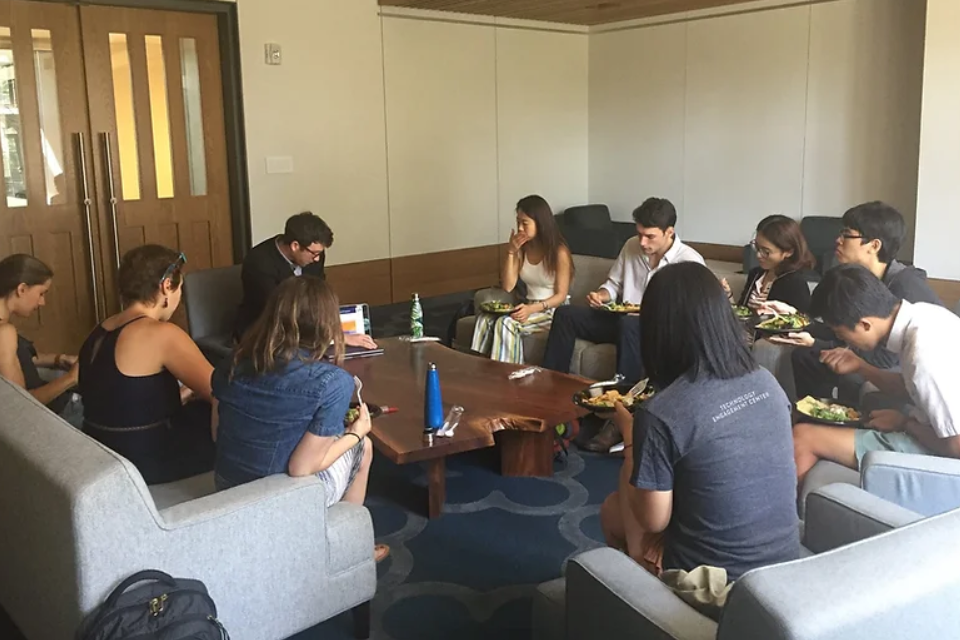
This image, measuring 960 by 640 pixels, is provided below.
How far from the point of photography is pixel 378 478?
12.3ft

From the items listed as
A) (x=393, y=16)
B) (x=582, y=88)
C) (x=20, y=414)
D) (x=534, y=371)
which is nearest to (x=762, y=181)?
(x=582, y=88)

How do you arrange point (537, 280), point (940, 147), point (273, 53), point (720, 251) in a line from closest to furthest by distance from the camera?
1. point (537, 280)
2. point (940, 147)
3. point (273, 53)
4. point (720, 251)

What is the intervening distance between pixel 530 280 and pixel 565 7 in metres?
3.44

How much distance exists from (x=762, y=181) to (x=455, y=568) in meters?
5.37

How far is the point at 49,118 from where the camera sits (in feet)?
17.9

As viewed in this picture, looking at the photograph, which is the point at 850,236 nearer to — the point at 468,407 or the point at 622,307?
the point at 622,307

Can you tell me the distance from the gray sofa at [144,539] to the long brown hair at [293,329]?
1.09 feet

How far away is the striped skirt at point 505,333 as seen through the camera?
471 cm

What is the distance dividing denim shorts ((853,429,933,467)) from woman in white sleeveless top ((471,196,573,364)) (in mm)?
2185

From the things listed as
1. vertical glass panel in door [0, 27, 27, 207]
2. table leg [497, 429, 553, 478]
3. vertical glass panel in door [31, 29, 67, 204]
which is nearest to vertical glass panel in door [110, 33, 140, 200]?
vertical glass panel in door [31, 29, 67, 204]

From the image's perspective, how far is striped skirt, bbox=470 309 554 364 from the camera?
185 inches

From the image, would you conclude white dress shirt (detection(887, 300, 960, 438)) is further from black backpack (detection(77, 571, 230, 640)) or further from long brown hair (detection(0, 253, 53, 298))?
long brown hair (detection(0, 253, 53, 298))

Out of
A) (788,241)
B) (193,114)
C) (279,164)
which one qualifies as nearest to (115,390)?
(788,241)

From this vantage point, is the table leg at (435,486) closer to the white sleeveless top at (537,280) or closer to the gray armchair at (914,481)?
the gray armchair at (914,481)
